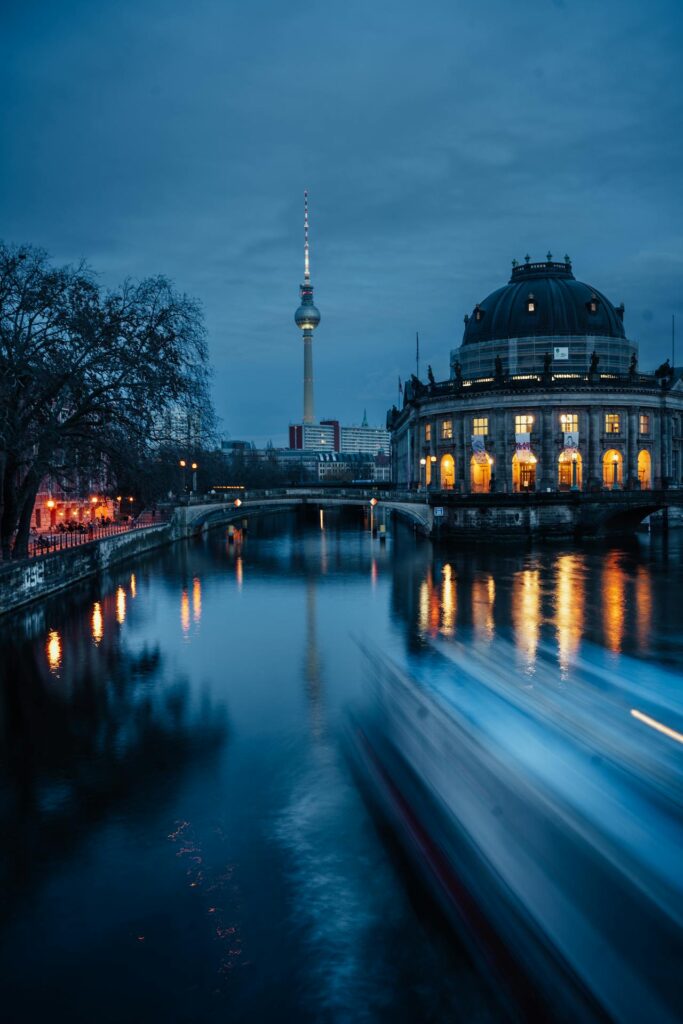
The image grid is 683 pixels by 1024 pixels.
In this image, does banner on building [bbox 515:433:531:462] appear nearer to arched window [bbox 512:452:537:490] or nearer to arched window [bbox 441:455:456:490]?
arched window [bbox 512:452:537:490]

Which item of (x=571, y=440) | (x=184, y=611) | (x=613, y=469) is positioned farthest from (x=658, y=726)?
(x=613, y=469)

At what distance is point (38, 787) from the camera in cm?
1742

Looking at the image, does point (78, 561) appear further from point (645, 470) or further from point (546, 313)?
point (546, 313)

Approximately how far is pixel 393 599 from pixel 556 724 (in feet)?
74.3

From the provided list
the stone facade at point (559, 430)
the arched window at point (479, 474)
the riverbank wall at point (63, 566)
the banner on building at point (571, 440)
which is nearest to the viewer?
the riverbank wall at point (63, 566)

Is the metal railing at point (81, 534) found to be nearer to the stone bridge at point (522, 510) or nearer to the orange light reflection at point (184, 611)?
the orange light reflection at point (184, 611)

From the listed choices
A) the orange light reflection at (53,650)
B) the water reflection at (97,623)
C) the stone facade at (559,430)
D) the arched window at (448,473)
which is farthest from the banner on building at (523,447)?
the orange light reflection at (53,650)

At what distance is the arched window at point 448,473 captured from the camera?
314ft

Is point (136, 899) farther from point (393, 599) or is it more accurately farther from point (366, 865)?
point (393, 599)

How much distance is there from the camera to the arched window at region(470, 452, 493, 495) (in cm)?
9131

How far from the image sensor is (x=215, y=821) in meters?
15.4

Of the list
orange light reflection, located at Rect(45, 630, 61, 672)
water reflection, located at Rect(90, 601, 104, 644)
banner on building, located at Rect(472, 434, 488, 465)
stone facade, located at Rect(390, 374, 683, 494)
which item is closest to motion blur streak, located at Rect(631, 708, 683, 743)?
orange light reflection, located at Rect(45, 630, 61, 672)

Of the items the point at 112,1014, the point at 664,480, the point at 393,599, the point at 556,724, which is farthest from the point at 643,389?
the point at 112,1014

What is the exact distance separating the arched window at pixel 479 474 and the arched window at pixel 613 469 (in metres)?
14.3
